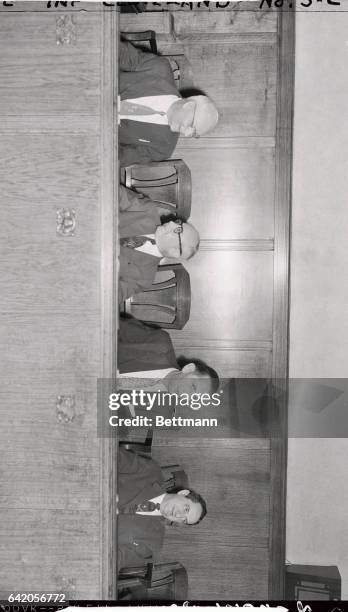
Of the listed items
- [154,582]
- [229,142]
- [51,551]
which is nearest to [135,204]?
[229,142]

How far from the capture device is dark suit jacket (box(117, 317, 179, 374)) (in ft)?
6.59

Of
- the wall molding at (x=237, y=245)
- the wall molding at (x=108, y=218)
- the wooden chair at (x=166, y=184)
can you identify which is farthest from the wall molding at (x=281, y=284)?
the wall molding at (x=108, y=218)

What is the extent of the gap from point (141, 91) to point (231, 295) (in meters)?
0.93

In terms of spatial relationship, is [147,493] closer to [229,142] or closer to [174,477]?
[174,477]

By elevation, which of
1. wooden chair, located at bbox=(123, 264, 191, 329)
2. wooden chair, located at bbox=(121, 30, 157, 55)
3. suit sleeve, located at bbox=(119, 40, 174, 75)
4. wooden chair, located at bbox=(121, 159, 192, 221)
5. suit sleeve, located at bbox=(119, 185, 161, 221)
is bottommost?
wooden chair, located at bbox=(123, 264, 191, 329)

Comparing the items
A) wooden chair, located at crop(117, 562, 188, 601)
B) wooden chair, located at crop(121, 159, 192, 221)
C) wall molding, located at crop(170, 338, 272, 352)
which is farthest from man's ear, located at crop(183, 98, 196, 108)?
wooden chair, located at crop(117, 562, 188, 601)

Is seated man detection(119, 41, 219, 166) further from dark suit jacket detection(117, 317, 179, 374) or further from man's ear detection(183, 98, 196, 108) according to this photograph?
dark suit jacket detection(117, 317, 179, 374)

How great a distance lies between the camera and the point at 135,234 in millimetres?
1978

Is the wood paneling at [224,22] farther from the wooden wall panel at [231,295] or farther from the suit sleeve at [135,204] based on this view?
the wooden wall panel at [231,295]

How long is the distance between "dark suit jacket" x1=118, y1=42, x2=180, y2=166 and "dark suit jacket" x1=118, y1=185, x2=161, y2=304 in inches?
6.4

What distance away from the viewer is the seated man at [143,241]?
1967 mm

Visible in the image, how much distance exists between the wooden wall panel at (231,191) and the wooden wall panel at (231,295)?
0.11 metres

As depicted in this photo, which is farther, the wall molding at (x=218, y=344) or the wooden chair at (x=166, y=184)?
the wall molding at (x=218, y=344)

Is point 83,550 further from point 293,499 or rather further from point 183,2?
point 183,2
